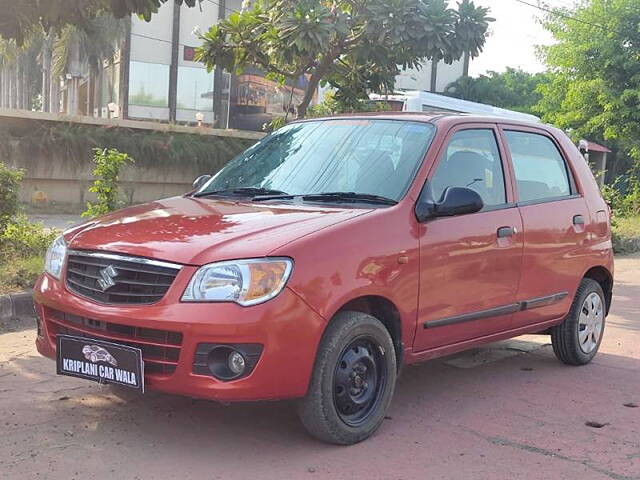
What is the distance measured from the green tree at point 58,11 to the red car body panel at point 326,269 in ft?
7.04

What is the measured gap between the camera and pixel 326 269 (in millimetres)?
3744

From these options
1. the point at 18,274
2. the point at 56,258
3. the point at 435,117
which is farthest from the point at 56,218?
the point at 435,117

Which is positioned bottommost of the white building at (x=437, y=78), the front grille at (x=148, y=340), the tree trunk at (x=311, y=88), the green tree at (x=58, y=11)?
the front grille at (x=148, y=340)

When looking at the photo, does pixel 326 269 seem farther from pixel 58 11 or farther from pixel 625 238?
pixel 625 238

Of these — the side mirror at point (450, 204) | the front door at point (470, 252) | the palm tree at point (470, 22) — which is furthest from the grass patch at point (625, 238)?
the side mirror at point (450, 204)

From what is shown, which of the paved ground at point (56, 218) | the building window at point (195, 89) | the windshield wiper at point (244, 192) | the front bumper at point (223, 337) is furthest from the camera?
the building window at point (195, 89)

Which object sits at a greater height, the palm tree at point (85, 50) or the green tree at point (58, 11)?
the palm tree at point (85, 50)

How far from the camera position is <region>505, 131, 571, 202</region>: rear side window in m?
5.29

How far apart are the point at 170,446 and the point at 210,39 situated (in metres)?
6.19

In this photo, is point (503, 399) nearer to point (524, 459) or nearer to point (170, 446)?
point (524, 459)

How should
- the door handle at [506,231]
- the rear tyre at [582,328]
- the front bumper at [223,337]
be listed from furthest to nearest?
1. the rear tyre at [582,328]
2. the door handle at [506,231]
3. the front bumper at [223,337]

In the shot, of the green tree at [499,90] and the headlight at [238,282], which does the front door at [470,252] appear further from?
the green tree at [499,90]

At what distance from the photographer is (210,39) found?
909cm

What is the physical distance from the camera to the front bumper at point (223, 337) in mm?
3516
